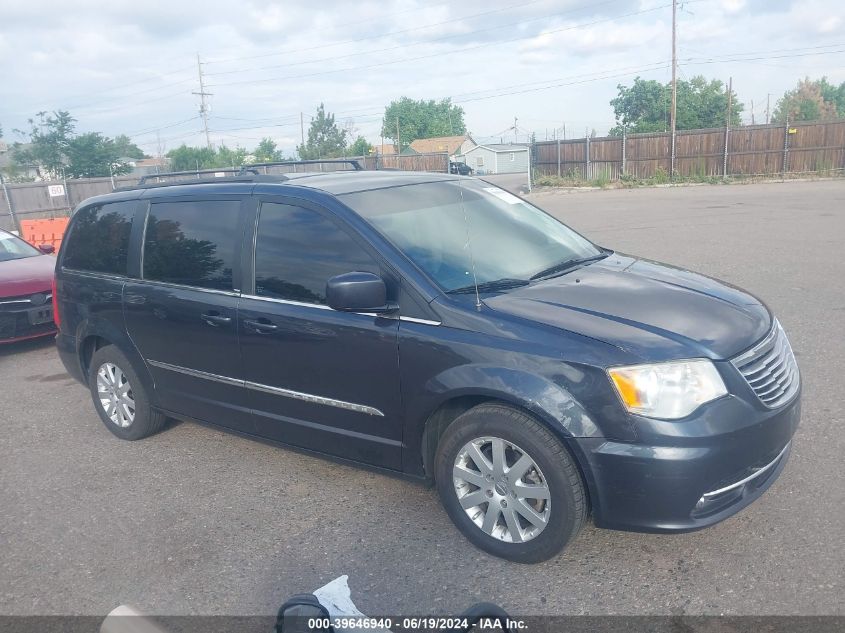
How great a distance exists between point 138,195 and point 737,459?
13.7ft

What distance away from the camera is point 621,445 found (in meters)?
2.98

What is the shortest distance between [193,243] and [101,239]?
113cm

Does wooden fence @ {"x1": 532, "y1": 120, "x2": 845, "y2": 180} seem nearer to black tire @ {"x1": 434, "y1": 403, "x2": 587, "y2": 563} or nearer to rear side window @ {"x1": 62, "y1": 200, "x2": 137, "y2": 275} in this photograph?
rear side window @ {"x1": 62, "y1": 200, "x2": 137, "y2": 275}

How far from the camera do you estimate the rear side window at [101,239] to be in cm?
500

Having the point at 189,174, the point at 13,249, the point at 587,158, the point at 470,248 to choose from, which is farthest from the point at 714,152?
the point at 470,248

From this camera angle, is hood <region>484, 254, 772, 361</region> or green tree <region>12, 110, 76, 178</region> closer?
hood <region>484, 254, 772, 361</region>

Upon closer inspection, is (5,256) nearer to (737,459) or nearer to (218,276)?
(218,276)

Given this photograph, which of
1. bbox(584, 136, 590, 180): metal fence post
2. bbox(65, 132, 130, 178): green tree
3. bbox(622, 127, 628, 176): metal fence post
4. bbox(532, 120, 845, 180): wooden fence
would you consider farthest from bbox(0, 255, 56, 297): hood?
bbox(65, 132, 130, 178): green tree

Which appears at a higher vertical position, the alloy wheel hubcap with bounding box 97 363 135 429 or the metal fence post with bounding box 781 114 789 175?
the metal fence post with bounding box 781 114 789 175

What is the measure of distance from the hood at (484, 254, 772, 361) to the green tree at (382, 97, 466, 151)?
99973mm

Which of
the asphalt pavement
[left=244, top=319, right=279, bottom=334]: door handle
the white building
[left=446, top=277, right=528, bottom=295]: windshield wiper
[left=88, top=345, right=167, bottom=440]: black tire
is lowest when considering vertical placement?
the asphalt pavement

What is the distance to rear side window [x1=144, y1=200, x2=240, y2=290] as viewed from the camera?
14.1 feet

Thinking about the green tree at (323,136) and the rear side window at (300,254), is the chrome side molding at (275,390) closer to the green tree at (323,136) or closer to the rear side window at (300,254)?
the rear side window at (300,254)

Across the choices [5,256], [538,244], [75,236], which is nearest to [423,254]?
[538,244]
